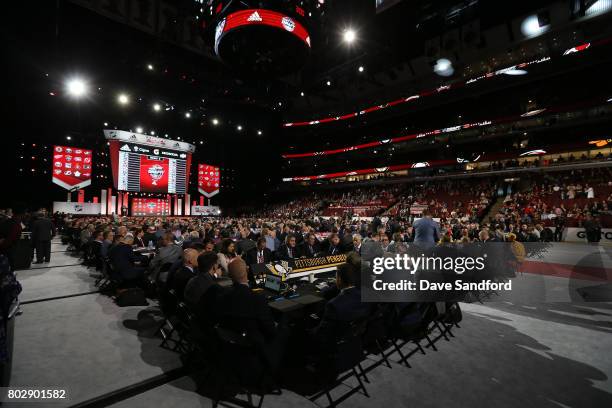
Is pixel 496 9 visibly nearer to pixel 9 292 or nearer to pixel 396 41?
pixel 396 41

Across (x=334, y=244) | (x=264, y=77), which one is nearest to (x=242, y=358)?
(x=334, y=244)

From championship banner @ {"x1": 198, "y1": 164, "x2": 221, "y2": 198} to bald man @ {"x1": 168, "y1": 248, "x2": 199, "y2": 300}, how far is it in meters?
27.6

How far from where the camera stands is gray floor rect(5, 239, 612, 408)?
281 cm

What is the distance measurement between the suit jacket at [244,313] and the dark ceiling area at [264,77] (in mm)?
6289

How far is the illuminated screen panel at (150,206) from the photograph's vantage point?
86.8 ft

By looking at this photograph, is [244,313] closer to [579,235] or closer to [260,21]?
[260,21]

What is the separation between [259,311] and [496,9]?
21.4m

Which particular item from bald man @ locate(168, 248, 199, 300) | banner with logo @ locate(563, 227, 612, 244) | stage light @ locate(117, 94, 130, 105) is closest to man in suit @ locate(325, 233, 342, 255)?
bald man @ locate(168, 248, 199, 300)

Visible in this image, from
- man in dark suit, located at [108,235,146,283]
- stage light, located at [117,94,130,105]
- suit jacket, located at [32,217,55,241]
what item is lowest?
man in dark suit, located at [108,235,146,283]

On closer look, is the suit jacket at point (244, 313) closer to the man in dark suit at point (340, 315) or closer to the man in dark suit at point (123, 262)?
the man in dark suit at point (340, 315)

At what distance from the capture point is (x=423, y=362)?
3.56m

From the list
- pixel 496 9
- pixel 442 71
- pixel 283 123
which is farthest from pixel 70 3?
pixel 283 123

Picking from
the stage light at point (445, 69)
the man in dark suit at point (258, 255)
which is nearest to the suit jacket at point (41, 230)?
the man in dark suit at point (258, 255)

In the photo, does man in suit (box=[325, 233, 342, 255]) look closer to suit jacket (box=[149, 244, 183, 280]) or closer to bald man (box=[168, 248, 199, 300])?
suit jacket (box=[149, 244, 183, 280])
